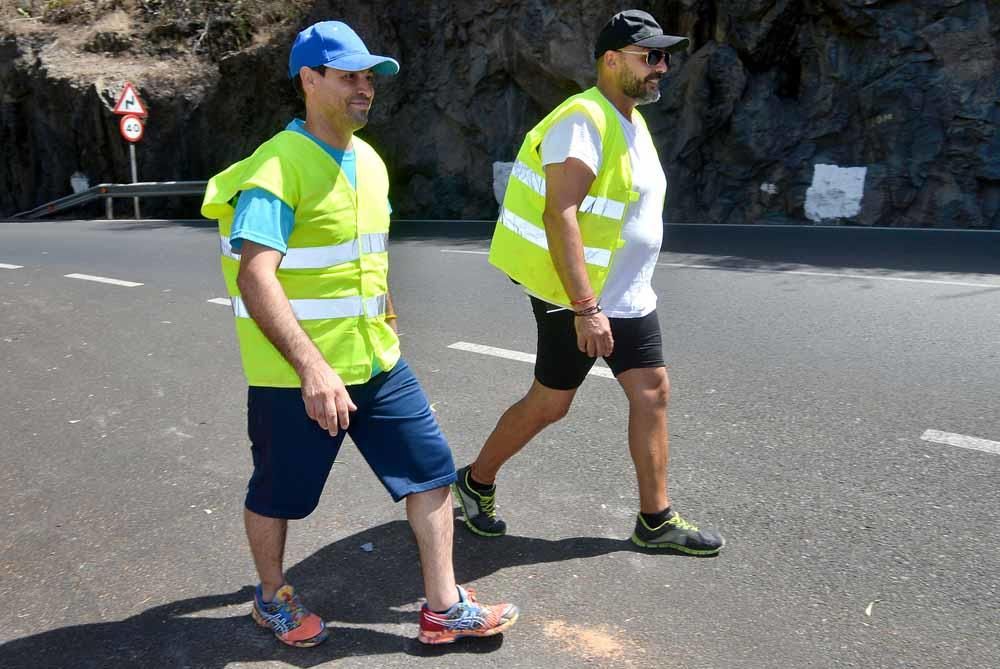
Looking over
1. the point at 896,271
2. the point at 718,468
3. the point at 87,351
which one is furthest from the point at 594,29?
the point at 718,468

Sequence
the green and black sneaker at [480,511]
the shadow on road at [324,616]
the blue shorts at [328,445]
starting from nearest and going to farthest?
the blue shorts at [328,445] < the shadow on road at [324,616] < the green and black sneaker at [480,511]

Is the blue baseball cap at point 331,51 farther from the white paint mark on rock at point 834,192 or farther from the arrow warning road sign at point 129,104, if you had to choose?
the arrow warning road sign at point 129,104

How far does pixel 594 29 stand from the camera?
54.7ft

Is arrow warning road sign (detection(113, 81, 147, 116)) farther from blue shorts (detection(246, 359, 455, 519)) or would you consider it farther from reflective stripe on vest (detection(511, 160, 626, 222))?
blue shorts (detection(246, 359, 455, 519))

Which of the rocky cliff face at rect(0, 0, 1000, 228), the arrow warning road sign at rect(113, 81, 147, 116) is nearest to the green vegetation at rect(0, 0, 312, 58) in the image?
the rocky cliff face at rect(0, 0, 1000, 228)

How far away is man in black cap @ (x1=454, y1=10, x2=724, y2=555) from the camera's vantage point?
10.4 feet

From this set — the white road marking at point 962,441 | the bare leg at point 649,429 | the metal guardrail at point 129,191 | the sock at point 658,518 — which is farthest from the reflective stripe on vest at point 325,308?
the metal guardrail at point 129,191

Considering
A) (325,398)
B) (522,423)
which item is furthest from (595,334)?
(325,398)

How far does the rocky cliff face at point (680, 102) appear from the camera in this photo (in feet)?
46.1

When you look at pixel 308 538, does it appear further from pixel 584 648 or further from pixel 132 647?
pixel 584 648

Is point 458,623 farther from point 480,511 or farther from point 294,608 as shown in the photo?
point 480,511

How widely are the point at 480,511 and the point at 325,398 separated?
1.27 metres

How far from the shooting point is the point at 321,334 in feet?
8.84

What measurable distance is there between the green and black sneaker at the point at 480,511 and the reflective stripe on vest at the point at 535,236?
936mm
